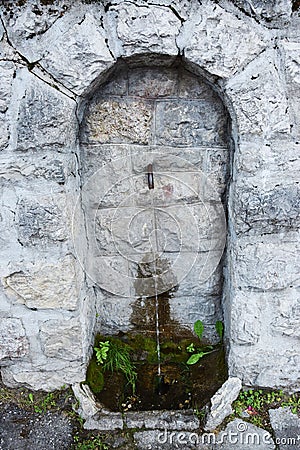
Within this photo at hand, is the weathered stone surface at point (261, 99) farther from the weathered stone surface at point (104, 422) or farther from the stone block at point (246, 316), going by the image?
the weathered stone surface at point (104, 422)

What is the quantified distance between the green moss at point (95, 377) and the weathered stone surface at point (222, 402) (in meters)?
0.61

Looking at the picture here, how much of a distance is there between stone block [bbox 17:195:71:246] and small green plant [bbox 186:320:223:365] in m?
0.96

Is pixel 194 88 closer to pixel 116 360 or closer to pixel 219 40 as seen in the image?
pixel 219 40

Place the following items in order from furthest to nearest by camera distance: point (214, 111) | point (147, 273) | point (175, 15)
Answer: point (147, 273) < point (214, 111) < point (175, 15)

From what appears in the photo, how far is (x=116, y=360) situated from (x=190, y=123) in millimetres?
1334

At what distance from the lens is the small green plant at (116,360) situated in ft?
8.39

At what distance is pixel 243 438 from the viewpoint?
217 cm

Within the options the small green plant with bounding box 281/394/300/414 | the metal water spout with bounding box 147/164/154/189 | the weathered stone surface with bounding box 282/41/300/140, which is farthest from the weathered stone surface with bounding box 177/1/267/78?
the small green plant with bounding box 281/394/300/414

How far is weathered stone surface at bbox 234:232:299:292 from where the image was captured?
220cm

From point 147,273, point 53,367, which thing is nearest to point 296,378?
point 147,273

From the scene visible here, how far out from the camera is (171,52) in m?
1.94

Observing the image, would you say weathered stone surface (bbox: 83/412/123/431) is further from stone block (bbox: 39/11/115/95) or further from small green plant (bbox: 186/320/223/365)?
stone block (bbox: 39/11/115/95)

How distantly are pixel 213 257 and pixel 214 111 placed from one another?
2.58 ft

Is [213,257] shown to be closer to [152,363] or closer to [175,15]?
[152,363]
